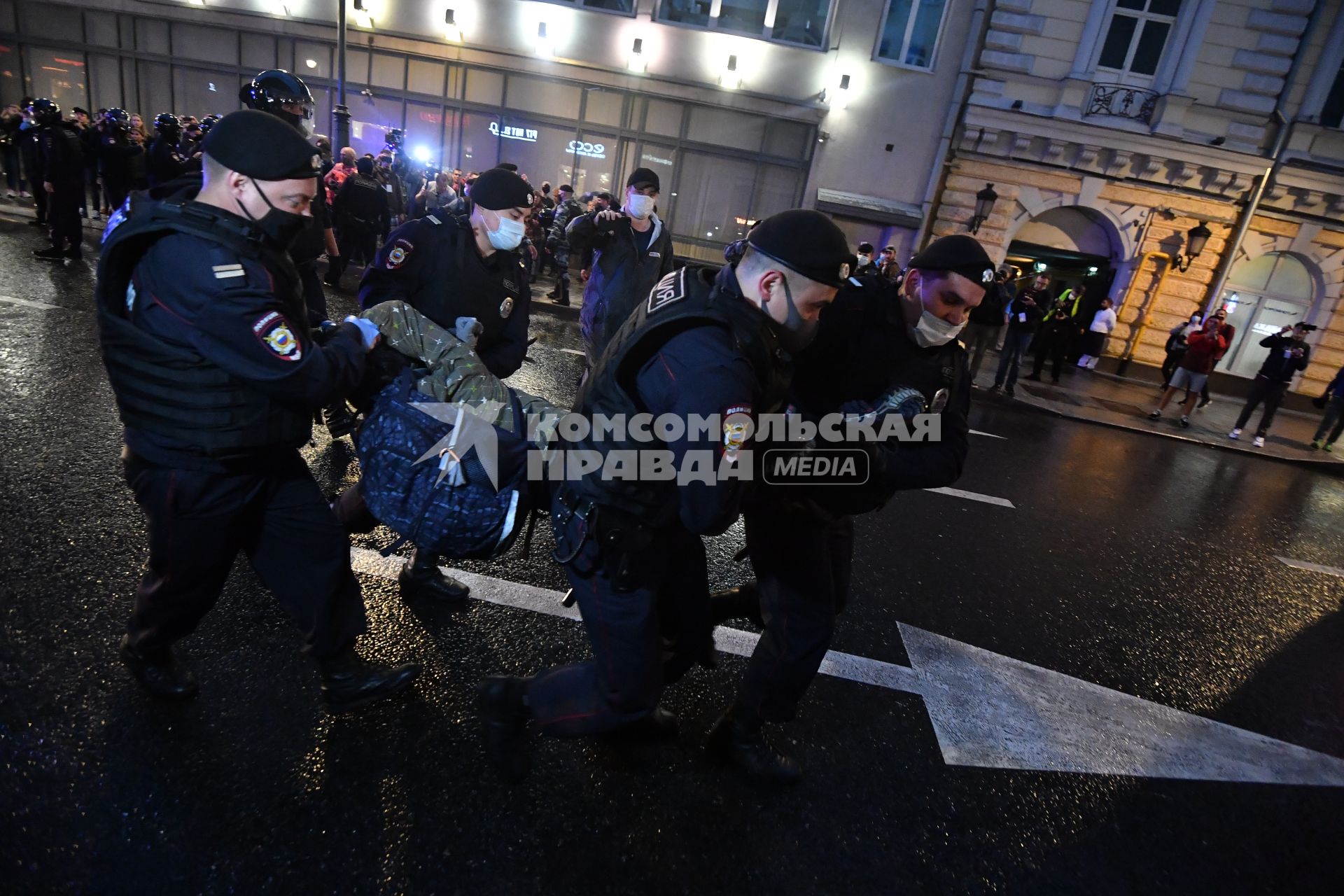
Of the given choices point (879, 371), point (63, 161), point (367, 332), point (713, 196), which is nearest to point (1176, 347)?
point (713, 196)

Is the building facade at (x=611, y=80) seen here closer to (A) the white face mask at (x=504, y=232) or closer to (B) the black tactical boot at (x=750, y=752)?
(A) the white face mask at (x=504, y=232)

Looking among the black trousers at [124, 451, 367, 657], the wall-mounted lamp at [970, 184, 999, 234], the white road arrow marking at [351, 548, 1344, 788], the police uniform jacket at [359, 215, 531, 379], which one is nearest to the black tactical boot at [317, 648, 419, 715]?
the black trousers at [124, 451, 367, 657]

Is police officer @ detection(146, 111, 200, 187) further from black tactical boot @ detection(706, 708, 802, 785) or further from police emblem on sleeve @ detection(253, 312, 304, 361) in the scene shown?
black tactical boot @ detection(706, 708, 802, 785)

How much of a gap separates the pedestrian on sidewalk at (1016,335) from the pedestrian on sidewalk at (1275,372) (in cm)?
313

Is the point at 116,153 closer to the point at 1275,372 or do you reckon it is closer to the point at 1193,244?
the point at 1275,372

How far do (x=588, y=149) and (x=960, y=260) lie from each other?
17.9 m

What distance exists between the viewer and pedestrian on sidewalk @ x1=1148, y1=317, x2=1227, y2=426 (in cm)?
1082

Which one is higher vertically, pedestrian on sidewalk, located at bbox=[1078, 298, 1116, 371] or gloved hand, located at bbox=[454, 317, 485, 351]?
gloved hand, located at bbox=[454, 317, 485, 351]

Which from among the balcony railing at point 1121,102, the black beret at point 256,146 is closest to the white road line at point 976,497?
the black beret at point 256,146

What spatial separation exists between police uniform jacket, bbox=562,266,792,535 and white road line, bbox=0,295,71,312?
743cm

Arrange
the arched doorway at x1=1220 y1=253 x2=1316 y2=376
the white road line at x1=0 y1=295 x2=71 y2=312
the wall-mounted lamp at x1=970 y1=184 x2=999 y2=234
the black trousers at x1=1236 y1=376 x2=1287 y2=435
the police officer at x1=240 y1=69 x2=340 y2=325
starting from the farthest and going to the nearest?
1. the arched doorway at x1=1220 y1=253 x2=1316 y2=376
2. the wall-mounted lamp at x1=970 y1=184 x2=999 y2=234
3. the black trousers at x1=1236 y1=376 x2=1287 y2=435
4. the white road line at x1=0 y1=295 x2=71 y2=312
5. the police officer at x1=240 y1=69 x2=340 y2=325

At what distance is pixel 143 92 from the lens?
759 inches

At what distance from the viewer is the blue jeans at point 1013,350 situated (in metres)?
11.6

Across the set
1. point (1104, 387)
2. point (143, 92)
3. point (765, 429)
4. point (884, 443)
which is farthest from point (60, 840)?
point (143, 92)
